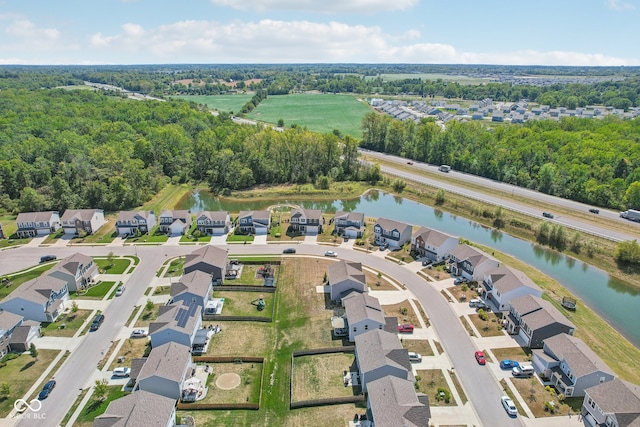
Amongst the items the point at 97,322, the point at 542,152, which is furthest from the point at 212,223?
the point at 542,152

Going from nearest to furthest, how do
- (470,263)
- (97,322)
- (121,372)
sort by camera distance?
(121,372) → (97,322) → (470,263)

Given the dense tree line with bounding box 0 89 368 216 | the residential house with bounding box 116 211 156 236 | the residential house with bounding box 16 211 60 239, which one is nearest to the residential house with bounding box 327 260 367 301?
the residential house with bounding box 116 211 156 236

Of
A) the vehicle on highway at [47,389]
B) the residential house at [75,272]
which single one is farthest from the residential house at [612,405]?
the residential house at [75,272]

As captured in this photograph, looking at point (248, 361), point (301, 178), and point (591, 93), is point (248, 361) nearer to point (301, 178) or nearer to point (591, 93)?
point (301, 178)

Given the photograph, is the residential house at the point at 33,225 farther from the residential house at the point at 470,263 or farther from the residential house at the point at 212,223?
the residential house at the point at 470,263

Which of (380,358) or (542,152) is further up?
(542,152)

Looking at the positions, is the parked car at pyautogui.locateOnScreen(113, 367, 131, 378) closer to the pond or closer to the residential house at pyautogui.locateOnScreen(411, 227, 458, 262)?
the residential house at pyautogui.locateOnScreen(411, 227, 458, 262)

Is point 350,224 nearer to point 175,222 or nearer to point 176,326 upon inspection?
point 175,222

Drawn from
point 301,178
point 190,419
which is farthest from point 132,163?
point 190,419
